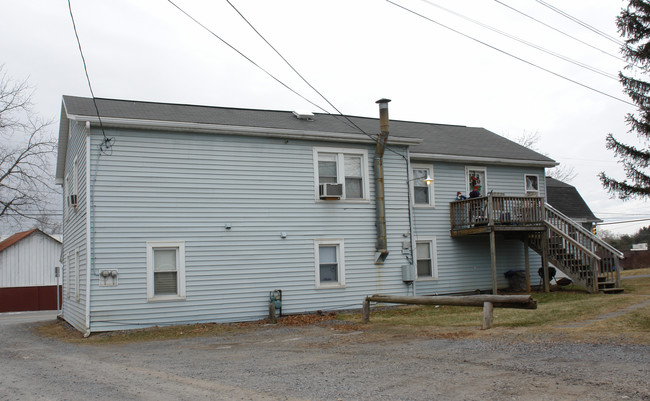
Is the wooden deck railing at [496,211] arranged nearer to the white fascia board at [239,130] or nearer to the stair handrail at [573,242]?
the stair handrail at [573,242]

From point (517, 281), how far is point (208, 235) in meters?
11.7

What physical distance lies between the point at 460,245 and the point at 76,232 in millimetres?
12512

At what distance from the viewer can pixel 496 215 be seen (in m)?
19.4

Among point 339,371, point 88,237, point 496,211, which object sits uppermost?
point 496,211

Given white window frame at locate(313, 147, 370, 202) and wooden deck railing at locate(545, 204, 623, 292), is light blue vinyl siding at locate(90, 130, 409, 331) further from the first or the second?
wooden deck railing at locate(545, 204, 623, 292)

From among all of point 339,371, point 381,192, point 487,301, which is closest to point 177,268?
point 381,192

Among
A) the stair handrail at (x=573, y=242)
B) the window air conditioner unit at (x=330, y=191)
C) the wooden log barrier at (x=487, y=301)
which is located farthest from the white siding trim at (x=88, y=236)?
the stair handrail at (x=573, y=242)

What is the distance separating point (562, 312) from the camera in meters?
14.0

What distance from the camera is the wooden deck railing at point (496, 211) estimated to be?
19359 mm

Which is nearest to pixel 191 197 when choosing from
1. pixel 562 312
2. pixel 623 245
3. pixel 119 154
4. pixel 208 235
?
pixel 208 235

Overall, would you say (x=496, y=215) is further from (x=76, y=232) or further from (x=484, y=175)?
(x=76, y=232)

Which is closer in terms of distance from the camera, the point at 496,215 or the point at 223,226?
the point at 223,226

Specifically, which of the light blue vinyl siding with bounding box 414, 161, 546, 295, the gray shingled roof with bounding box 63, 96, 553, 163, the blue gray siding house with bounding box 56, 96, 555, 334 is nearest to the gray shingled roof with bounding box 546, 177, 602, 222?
the gray shingled roof with bounding box 63, 96, 553, 163

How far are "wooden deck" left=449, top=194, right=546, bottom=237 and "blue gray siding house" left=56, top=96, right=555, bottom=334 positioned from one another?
0.56 m
